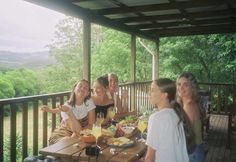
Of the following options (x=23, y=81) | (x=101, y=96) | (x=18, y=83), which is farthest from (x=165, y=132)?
(x=23, y=81)

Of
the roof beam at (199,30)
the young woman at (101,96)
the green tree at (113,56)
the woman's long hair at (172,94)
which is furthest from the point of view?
the green tree at (113,56)

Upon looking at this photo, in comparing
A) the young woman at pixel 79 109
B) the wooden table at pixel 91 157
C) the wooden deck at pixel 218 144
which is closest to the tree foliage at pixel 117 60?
the wooden deck at pixel 218 144

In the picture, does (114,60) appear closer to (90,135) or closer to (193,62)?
(193,62)

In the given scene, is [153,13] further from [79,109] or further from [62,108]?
[62,108]

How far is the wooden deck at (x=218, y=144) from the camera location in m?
4.77

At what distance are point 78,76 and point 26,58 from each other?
168 inches

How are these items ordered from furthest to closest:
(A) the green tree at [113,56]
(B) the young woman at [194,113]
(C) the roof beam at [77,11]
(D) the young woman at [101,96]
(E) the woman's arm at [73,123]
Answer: (A) the green tree at [113,56]
(C) the roof beam at [77,11]
(D) the young woman at [101,96]
(E) the woman's arm at [73,123]
(B) the young woman at [194,113]

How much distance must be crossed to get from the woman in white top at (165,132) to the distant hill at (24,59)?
1582 cm

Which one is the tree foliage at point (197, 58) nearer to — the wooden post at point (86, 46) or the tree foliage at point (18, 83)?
the tree foliage at point (18, 83)

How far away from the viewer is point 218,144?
5.64 meters

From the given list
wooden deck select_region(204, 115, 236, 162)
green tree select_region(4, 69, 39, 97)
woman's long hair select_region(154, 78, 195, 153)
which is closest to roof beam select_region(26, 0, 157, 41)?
woman's long hair select_region(154, 78, 195, 153)

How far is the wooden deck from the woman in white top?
117 inches

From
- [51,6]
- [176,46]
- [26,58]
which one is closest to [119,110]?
[51,6]

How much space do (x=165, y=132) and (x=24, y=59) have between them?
17767mm
